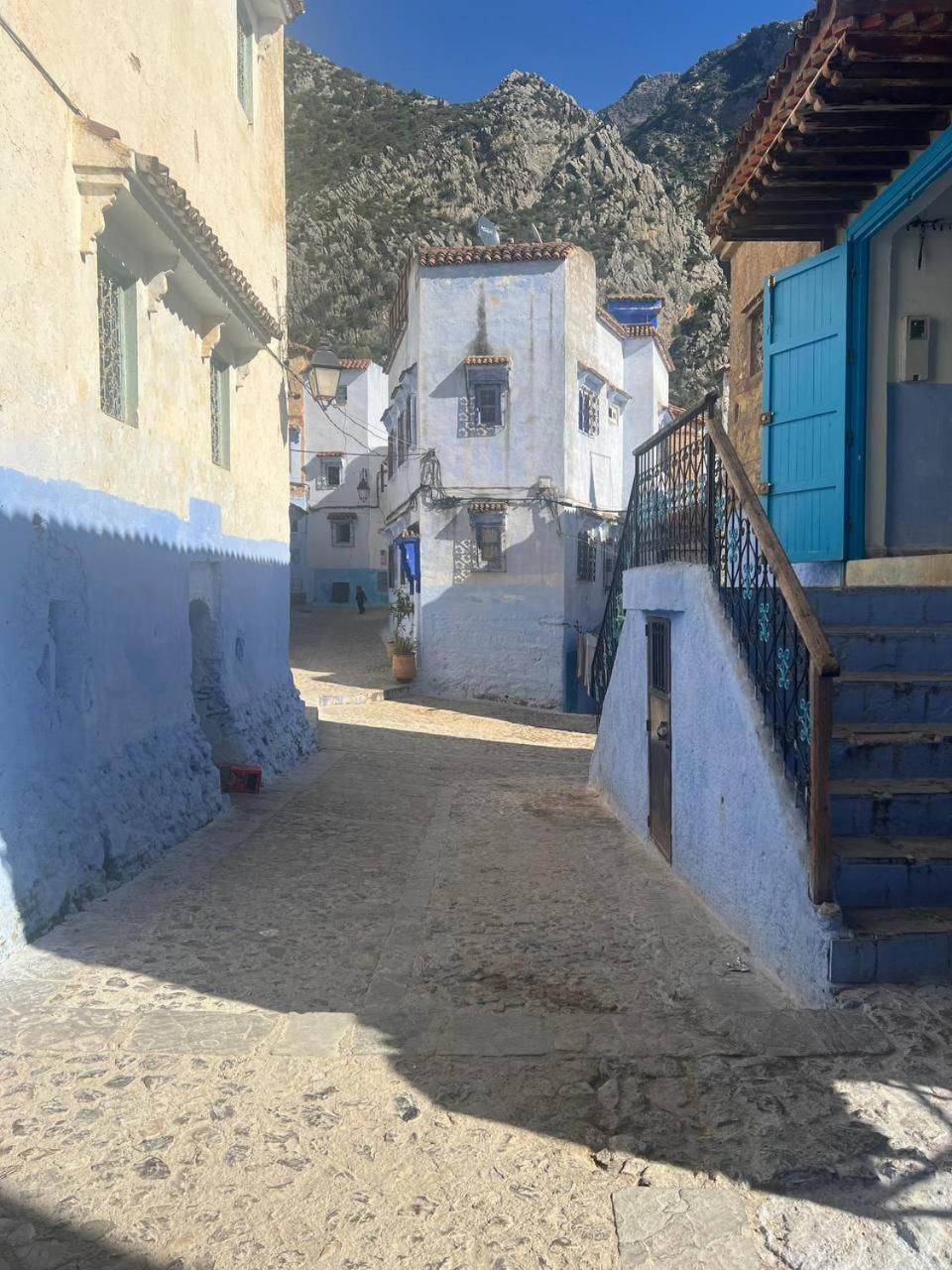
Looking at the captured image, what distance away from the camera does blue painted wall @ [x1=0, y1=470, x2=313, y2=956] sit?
214 inches

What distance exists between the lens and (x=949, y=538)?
7348 millimetres

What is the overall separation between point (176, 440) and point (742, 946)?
6.69 m

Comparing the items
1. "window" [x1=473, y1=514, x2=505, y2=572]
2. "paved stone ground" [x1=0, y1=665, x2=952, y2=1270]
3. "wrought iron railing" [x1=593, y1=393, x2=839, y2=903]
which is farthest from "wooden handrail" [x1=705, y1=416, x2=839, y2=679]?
"window" [x1=473, y1=514, x2=505, y2=572]

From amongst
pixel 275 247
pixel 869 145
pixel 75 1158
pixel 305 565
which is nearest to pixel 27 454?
pixel 75 1158

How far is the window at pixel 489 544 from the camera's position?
21.9 m

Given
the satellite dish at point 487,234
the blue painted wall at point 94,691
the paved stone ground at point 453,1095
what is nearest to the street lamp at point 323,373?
the blue painted wall at point 94,691

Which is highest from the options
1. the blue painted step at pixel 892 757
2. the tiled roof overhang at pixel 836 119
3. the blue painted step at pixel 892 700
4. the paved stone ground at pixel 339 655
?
the tiled roof overhang at pixel 836 119

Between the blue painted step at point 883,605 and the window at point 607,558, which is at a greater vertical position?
the window at point 607,558

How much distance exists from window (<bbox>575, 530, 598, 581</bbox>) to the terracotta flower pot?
4670 millimetres

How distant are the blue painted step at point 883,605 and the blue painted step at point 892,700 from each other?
2.33ft

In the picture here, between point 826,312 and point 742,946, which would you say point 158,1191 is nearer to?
point 742,946

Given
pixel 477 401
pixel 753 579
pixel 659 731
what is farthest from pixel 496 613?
pixel 753 579

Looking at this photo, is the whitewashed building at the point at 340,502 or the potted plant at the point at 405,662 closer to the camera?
the potted plant at the point at 405,662

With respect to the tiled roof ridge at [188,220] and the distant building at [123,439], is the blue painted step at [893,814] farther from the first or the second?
the tiled roof ridge at [188,220]
